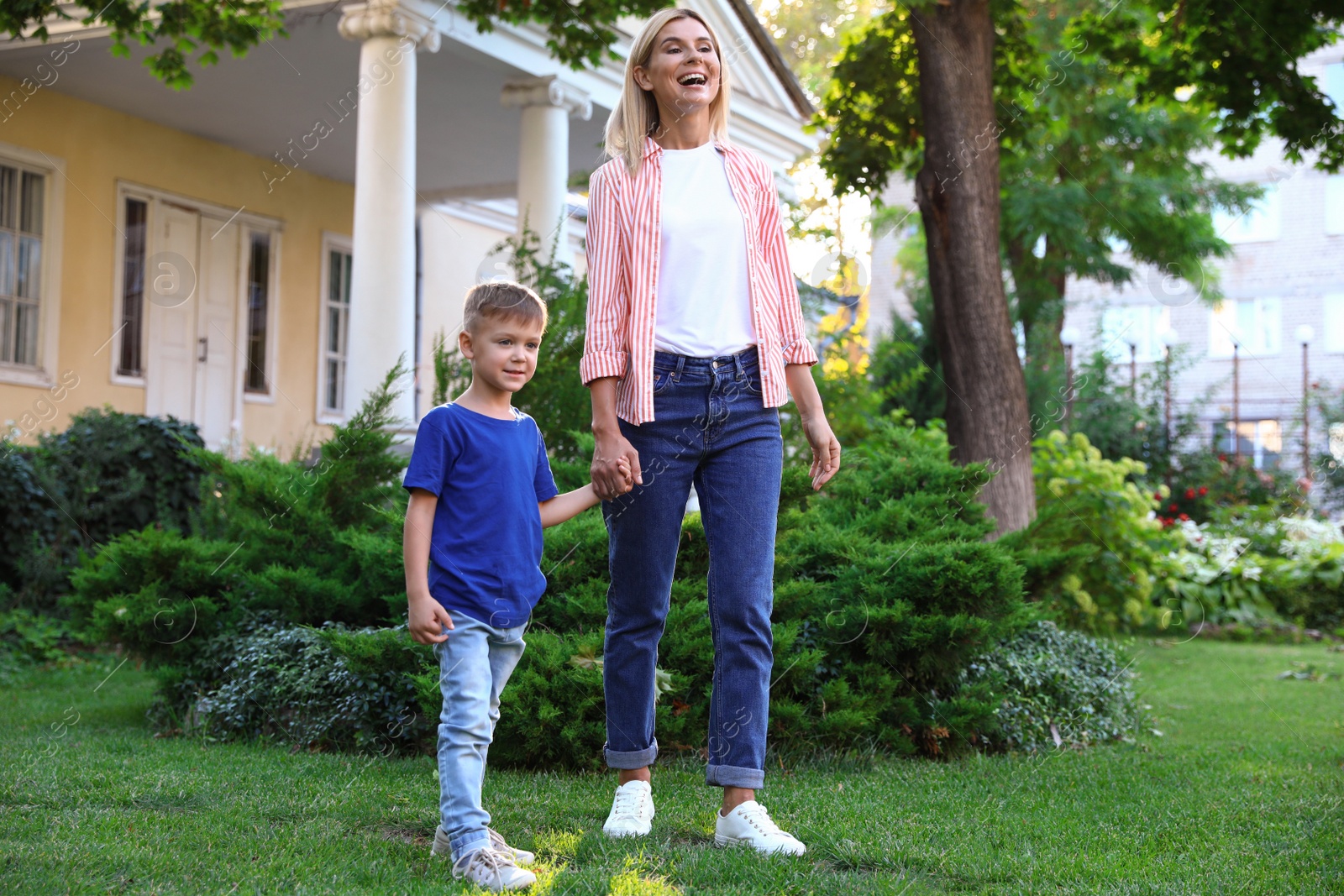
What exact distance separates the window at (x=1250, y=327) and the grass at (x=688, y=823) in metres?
28.0

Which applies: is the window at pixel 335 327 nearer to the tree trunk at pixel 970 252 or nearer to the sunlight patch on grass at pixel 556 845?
the tree trunk at pixel 970 252

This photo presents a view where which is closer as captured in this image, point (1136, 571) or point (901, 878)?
point (901, 878)

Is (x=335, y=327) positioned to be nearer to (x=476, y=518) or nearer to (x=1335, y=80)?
(x=476, y=518)

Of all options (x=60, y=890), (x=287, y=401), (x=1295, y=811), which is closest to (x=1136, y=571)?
(x=1295, y=811)

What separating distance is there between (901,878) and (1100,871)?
0.50 m

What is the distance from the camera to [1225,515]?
12.4m

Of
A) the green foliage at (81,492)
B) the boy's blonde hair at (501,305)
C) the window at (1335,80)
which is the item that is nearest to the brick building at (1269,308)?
the window at (1335,80)

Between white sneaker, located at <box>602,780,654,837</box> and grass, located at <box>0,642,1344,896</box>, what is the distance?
0.15 feet

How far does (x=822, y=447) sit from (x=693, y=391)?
38 centimetres

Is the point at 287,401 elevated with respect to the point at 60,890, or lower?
elevated

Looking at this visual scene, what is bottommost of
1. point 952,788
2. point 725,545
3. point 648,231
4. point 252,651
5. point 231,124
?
point 952,788

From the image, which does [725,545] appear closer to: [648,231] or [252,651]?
[648,231]

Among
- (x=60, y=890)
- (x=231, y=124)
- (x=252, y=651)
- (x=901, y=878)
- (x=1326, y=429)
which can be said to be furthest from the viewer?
(x=1326, y=429)

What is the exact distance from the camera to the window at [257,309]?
12539 millimetres
